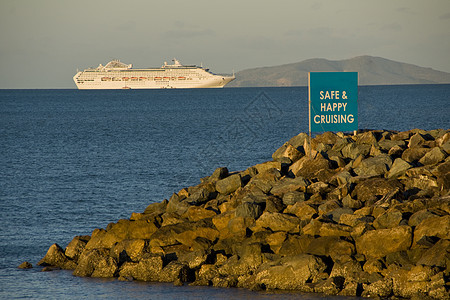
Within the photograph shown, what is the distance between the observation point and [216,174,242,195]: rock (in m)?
15.2

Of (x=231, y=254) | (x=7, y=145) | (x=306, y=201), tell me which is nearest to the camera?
(x=231, y=254)

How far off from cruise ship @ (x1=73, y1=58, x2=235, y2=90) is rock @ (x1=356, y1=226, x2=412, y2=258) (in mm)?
148368

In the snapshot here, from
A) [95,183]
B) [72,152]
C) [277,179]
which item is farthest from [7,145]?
[277,179]

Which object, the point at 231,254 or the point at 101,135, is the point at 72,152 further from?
the point at 231,254

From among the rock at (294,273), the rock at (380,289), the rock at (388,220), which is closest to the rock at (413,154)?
the rock at (388,220)

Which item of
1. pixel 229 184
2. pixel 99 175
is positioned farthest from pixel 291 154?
pixel 99 175

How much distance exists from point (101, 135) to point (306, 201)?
38.6 m

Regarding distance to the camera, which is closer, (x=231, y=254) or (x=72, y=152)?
(x=231, y=254)

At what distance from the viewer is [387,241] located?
11.2m

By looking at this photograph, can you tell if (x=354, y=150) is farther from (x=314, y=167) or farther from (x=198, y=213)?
(x=198, y=213)

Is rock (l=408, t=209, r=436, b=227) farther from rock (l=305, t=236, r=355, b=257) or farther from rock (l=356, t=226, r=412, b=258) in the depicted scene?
rock (l=305, t=236, r=355, b=257)

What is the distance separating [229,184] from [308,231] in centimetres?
356

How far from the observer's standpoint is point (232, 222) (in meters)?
12.8

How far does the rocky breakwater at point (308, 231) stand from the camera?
35.6 feet
